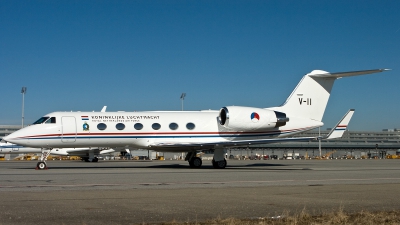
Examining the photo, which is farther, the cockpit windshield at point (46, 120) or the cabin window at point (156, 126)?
the cabin window at point (156, 126)

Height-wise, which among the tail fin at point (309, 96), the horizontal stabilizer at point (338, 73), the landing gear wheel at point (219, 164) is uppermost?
the horizontal stabilizer at point (338, 73)

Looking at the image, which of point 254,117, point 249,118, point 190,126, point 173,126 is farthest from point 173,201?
point 254,117

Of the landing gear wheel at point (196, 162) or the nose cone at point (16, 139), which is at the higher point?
the nose cone at point (16, 139)

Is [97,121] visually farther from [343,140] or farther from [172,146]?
[343,140]

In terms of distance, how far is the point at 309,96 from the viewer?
31094 millimetres

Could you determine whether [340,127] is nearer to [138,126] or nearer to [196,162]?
[196,162]

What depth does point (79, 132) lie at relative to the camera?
2797 centimetres

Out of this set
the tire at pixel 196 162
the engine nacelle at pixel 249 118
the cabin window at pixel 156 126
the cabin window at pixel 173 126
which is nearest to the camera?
the cabin window at pixel 156 126

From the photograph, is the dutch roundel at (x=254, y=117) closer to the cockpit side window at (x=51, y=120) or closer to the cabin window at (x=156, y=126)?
the cabin window at (x=156, y=126)

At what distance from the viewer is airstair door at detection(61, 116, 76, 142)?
27.9 metres

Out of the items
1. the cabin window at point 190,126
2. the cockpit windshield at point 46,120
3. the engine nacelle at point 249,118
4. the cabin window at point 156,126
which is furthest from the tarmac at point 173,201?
the cabin window at point 190,126

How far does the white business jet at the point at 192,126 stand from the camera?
27.9m

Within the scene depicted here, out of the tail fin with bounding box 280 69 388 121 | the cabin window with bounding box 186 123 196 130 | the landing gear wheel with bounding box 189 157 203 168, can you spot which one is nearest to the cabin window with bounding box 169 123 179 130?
the cabin window with bounding box 186 123 196 130

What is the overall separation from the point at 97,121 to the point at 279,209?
19582 millimetres
